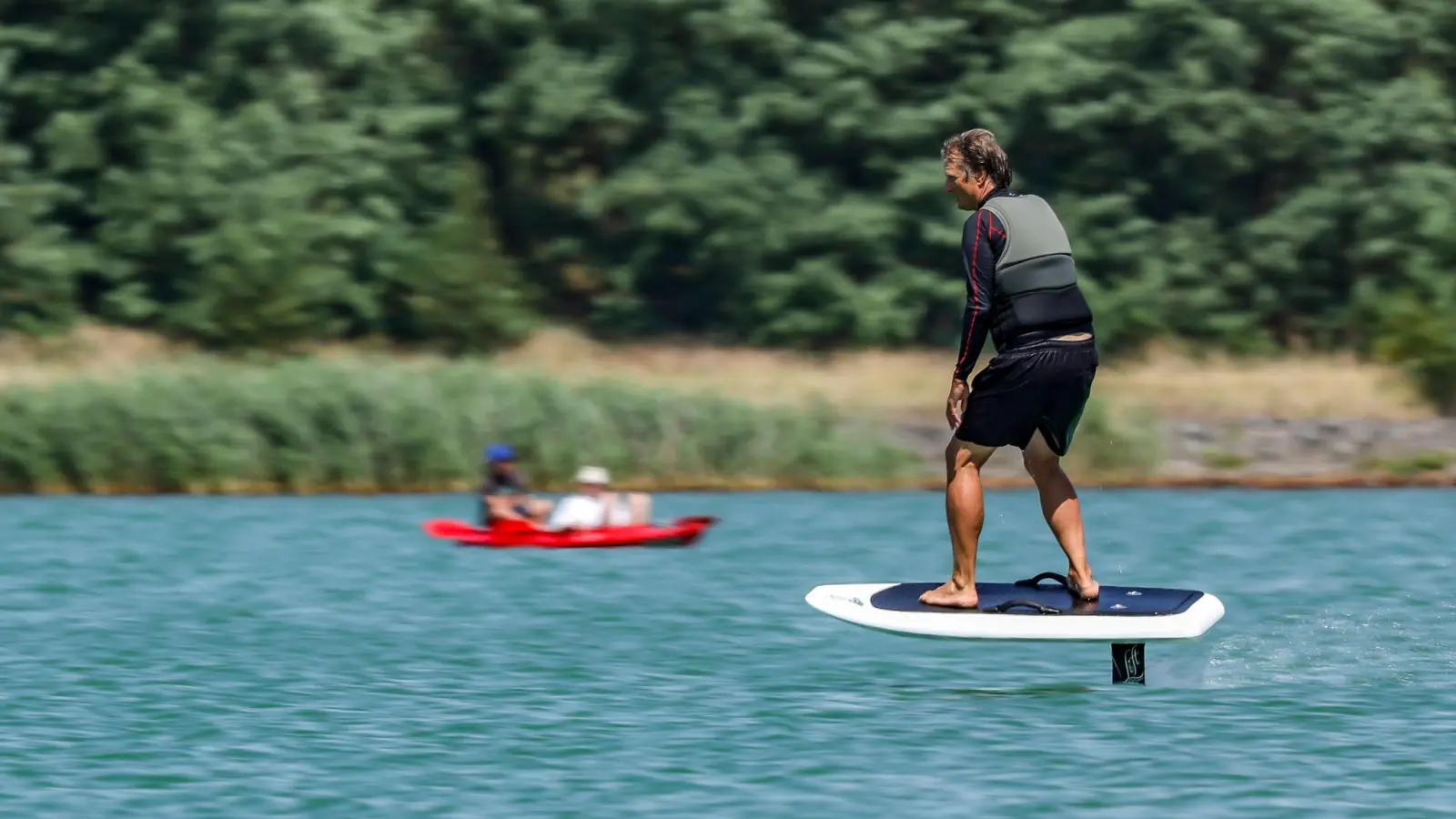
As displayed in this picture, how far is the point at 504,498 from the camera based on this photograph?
2306 cm

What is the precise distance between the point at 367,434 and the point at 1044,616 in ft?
67.2

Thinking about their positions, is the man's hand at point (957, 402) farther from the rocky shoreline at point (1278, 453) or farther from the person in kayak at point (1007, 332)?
the rocky shoreline at point (1278, 453)

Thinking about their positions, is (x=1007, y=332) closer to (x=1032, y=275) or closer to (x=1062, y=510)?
(x=1032, y=275)

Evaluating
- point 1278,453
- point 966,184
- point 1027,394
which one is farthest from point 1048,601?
point 1278,453

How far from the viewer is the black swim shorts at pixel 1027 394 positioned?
1128cm

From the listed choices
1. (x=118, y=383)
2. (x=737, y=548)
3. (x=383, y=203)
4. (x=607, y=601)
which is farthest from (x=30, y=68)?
(x=607, y=601)

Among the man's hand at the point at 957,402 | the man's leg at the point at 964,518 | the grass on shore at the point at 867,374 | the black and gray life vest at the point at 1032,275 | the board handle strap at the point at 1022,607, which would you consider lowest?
the grass on shore at the point at 867,374

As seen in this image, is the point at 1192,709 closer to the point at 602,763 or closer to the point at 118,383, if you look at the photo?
the point at 602,763

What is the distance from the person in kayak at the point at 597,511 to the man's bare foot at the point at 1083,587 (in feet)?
37.4

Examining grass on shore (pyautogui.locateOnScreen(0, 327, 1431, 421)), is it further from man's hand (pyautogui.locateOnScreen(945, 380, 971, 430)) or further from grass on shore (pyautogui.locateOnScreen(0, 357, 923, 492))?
man's hand (pyautogui.locateOnScreen(945, 380, 971, 430))

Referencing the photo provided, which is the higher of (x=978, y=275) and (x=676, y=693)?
(x=978, y=275)

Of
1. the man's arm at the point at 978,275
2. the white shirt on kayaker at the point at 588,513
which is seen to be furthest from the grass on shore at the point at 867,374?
the man's arm at the point at 978,275

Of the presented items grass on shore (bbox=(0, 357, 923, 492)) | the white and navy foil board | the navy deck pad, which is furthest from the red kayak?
the white and navy foil board

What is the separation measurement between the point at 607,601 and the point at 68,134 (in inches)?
1171
